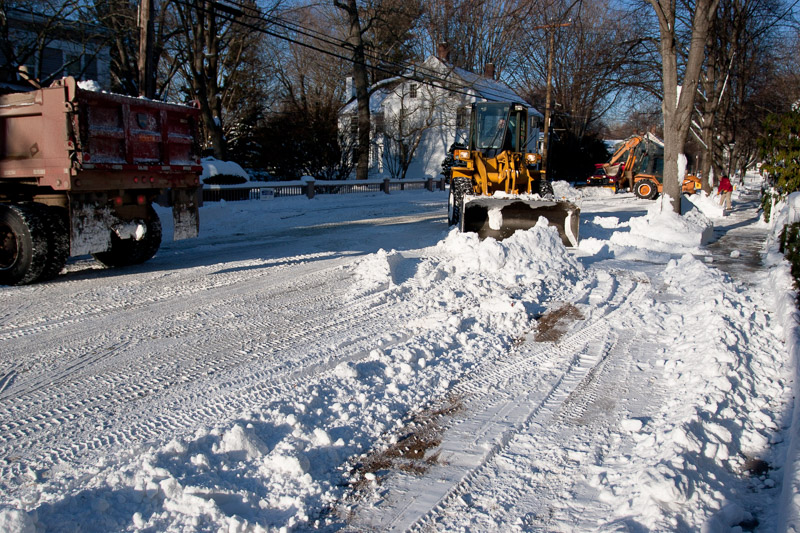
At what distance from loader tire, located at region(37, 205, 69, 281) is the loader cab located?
9.97m

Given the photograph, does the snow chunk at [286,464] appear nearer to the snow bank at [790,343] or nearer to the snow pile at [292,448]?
the snow pile at [292,448]

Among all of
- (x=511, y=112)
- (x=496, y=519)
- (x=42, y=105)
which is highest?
(x=511, y=112)

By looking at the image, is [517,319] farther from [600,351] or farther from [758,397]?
[758,397]

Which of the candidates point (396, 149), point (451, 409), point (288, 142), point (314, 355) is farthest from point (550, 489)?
point (396, 149)

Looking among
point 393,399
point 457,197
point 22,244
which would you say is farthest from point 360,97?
point 393,399

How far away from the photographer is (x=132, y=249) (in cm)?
958

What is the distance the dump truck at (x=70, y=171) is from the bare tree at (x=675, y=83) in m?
12.9

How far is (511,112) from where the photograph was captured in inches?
600

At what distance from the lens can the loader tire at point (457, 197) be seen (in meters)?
14.2

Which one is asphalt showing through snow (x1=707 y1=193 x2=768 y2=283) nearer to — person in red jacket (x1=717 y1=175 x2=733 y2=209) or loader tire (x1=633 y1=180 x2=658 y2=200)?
person in red jacket (x1=717 y1=175 x2=733 y2=209)

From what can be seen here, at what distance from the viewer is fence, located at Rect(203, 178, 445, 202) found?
742 inches

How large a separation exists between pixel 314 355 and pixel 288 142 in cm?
2289

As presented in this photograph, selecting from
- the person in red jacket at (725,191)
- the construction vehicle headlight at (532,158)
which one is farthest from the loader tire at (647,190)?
the construction vehicle headlight at (532,158)

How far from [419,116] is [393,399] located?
116 ft
